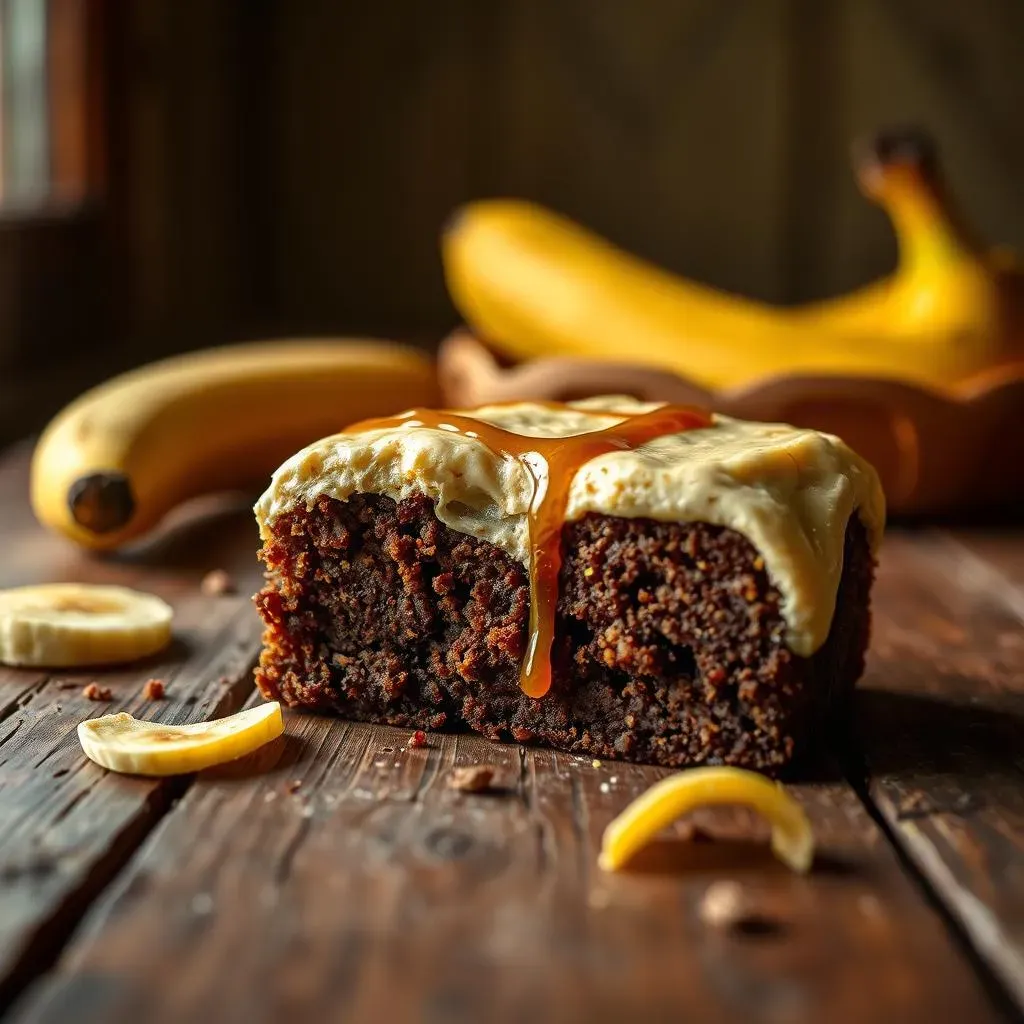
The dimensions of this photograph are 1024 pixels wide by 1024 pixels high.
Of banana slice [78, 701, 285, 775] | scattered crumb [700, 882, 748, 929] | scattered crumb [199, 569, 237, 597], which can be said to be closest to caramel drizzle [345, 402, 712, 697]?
banana slice [78, 701, 285, 775]

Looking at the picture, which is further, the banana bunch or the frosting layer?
the banana bunch

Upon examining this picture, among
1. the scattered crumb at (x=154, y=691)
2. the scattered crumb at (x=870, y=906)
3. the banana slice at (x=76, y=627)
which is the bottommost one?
the scattered crumb at (x=154, y=691)

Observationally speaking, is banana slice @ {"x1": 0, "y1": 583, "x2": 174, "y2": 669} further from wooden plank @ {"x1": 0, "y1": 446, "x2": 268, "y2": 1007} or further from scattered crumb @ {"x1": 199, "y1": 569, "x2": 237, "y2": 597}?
scattered crumb @ {"x1": 199, "y1": 569, "x2": 237, "y2": 597}

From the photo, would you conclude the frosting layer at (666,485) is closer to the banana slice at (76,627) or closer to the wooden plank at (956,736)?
the wooden plank at (956,736)

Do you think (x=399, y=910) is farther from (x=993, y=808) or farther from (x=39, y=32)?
(x=39, y=32)

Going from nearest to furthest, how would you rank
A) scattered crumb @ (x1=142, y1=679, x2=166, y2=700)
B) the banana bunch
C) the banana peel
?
1. scattered crumb @ (x1=142, y1=679, x2=166, y2=700)
2. the banana peel
3. the banana bunch

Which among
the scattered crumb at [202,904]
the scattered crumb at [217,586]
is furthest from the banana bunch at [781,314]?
the scattered crumb at [202,904]

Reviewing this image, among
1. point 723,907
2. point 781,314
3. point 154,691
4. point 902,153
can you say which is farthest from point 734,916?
point 781,314
